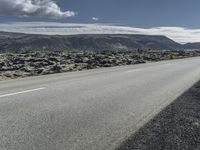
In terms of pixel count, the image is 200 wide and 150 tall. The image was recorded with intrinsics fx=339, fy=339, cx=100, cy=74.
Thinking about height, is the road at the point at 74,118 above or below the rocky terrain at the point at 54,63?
above

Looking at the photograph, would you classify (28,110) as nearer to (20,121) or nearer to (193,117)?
(20,121)

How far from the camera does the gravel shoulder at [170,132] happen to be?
497 cm

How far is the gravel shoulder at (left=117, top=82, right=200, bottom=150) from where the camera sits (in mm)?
4973

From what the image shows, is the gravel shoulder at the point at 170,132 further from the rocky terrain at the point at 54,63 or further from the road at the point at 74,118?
the rocky terrain at the point at 54,63

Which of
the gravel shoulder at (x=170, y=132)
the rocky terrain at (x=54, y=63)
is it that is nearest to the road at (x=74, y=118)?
the gravel shoulder at (x=170, y=132)

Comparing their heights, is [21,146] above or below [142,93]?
above

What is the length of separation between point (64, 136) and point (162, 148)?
156 centimetres

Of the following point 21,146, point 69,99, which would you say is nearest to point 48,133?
point 21,146

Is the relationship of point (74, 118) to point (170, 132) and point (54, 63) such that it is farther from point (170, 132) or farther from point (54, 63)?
point (54, 63)

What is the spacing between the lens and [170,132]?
580cm

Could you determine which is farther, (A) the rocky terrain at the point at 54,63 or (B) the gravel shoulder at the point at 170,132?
(A) the rocky terrain at the point at 54,63

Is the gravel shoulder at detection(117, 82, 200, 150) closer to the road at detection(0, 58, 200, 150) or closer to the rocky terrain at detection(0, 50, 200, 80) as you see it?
the road at detection(0, 58, 200, 150)

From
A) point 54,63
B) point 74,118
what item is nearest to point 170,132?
point 74,118

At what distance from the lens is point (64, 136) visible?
17.7 ft
